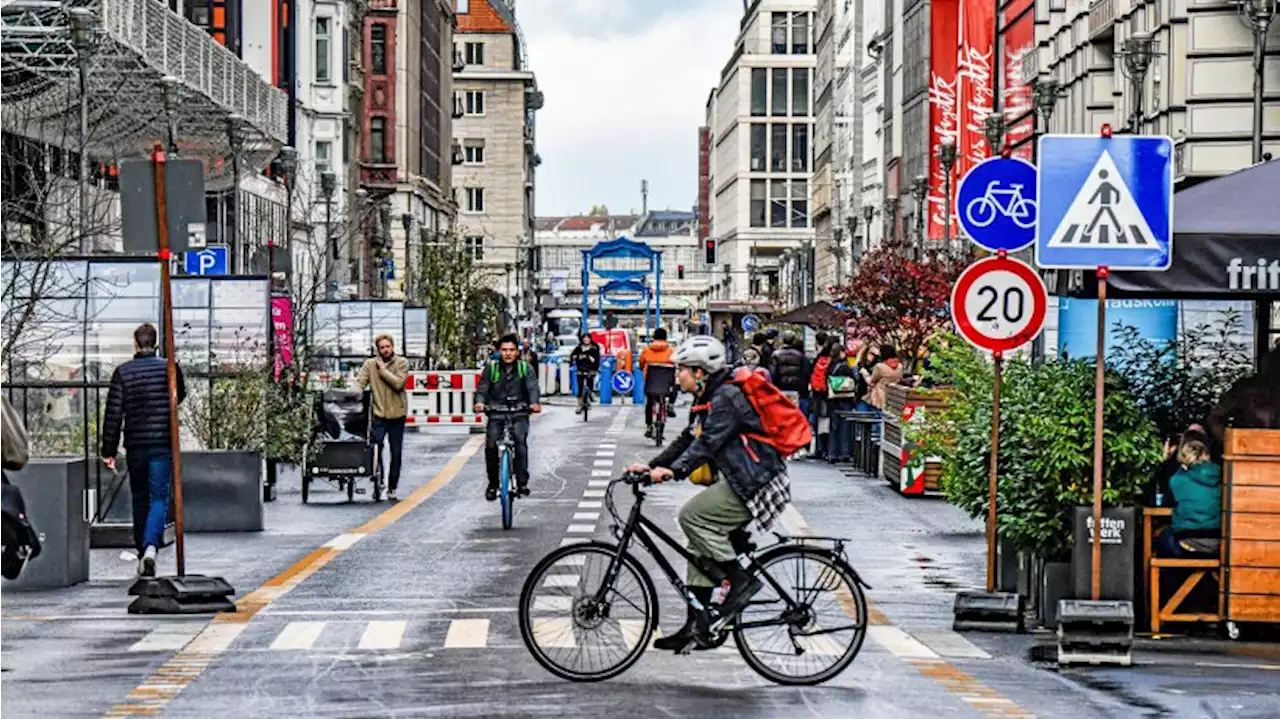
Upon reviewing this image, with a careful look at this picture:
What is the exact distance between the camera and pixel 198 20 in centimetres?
8025

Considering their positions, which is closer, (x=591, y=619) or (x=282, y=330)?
(x=591, y=619)

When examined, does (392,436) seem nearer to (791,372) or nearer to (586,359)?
(791,372)

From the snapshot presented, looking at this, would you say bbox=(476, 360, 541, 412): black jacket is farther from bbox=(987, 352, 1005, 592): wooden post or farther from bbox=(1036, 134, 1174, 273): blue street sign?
bbox=(1036, 134, 1174, 273): blue street sign

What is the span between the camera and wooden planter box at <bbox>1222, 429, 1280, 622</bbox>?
1569cm

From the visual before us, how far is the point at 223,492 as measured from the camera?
2466 centimetres

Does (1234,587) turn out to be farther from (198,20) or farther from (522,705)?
(198,20)

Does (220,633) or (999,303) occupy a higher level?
(999,303)

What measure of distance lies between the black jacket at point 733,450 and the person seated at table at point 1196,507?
300cm

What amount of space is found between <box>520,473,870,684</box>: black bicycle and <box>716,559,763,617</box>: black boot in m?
0.03

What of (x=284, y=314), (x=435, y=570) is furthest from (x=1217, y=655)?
(x=284, y=314)

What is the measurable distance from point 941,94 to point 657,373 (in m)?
35.4

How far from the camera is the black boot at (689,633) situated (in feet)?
45.5

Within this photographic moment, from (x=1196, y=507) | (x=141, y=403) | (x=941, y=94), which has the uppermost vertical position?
(x=941, y=94)

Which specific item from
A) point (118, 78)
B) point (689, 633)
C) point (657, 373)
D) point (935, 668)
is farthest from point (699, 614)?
point (118, 78)
